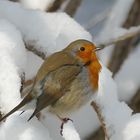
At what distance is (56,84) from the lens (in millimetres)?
1491

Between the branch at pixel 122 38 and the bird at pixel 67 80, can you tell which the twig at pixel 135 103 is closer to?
the branch at pixel 122 38

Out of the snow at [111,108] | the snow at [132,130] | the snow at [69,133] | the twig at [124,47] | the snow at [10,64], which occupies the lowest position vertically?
the twig at [124,47]

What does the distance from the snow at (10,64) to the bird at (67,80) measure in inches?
4.3

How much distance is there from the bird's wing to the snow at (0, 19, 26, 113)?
0.49ft

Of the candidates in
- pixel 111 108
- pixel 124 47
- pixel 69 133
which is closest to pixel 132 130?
pixel 111 108

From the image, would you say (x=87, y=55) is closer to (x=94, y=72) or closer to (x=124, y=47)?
(x=94, y=72)

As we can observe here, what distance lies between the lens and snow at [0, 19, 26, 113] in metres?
1.17

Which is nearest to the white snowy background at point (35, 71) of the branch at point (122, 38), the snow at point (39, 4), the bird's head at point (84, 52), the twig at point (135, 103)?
the bird's head at point (84, 52)

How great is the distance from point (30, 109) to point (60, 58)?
28 centimetres

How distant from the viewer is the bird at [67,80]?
145cm

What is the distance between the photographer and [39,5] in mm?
2092

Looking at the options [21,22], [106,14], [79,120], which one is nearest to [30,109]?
[21,22]

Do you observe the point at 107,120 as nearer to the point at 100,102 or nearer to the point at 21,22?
the point at 100,102

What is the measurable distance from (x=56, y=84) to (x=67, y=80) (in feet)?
0.23
